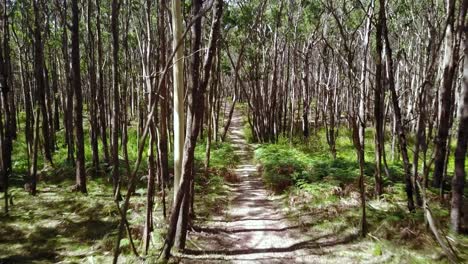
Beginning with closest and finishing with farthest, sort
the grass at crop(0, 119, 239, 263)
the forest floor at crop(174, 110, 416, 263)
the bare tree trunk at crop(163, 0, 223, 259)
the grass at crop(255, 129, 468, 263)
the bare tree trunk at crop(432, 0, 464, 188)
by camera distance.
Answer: the bare tree trunk at crop(163, 0, 223, 259), the grass at crop(255, 129, 468, 263), the forest floor at crop(174, 110, 416, 263), the bare tree trunk at crop(432, 0, 464, 188), the grass at crop(0, 119, 239, 263)

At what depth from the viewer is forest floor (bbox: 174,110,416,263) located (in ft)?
19.8

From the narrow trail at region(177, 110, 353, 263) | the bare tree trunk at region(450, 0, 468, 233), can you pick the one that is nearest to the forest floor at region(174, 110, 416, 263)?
the narrow trail at region(177, 110, 353, 263)

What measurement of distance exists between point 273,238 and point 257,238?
313 millimetres

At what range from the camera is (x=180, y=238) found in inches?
241

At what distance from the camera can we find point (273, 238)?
22.7ft

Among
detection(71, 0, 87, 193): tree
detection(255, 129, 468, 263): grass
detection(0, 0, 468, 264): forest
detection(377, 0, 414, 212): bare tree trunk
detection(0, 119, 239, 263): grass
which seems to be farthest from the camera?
detection(71, 0, 87, 193): tree

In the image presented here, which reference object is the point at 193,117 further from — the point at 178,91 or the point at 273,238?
the point at 273,238

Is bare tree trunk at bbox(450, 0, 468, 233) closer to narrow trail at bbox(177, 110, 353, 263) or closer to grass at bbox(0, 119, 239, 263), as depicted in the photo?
narrow trail at bbox(177, 110, 353, 263)

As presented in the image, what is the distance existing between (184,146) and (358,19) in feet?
61.4

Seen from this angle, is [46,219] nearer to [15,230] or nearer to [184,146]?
[15,230]

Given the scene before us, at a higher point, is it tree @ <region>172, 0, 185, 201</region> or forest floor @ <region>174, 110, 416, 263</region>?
tree @ <region>172, 0, 185, 201</region>

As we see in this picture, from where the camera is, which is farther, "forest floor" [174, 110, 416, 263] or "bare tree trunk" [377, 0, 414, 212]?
"bare tree trunk" [377, 0, 414, 212]

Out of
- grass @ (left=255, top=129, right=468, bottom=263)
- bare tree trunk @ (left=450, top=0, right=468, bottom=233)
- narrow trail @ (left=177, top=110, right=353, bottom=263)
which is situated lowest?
narrow trail @ (left=177, top=110, right=353, bottom=263)

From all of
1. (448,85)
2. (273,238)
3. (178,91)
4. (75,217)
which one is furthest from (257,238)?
(75,217)
